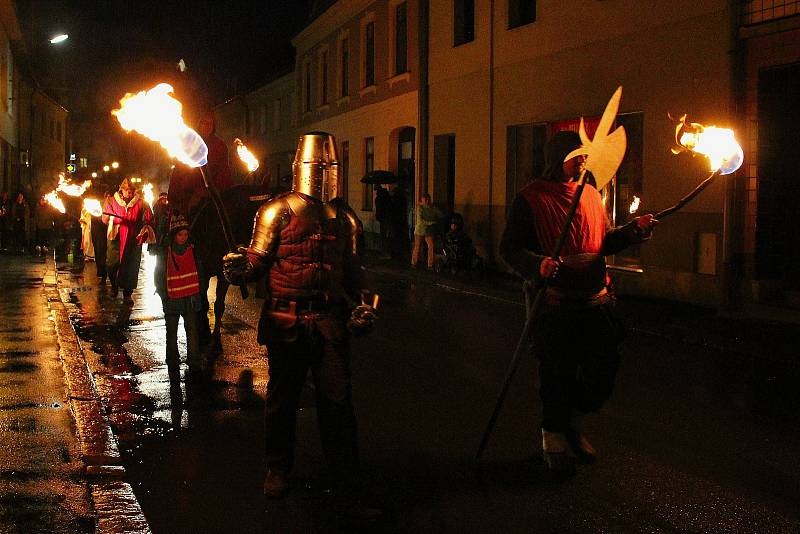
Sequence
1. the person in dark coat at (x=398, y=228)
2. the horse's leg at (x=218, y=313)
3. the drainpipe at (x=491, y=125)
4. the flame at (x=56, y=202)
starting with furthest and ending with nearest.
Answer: the person in dark coat at (x=398, y=228) < the flame at (x=56, y=202) < the drainpipe at (x=491, y=125) < the horse's leg at (x=218, y=313)

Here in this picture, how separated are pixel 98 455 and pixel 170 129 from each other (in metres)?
2.05

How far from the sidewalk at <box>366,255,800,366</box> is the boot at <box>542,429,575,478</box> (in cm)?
491

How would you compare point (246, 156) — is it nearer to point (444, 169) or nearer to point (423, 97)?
point (444, 169)

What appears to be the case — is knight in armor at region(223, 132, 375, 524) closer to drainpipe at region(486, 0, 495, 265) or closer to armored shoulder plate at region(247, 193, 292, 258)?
armored shoulder plate at region(247, 193, 292, 258)

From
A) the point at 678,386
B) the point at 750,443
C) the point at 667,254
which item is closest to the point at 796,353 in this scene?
the point at 678,386

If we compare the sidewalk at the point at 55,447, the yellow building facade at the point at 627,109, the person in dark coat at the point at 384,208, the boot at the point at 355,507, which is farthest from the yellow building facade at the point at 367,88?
the boot at the point at 355,507

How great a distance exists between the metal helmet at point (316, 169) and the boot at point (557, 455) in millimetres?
1832

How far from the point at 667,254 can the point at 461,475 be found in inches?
399

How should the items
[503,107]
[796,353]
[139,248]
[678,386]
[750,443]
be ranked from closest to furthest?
[750,443] < [678,386] < [796,353] < [139,248] < [503,107]

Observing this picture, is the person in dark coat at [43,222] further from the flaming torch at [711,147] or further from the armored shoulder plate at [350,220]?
the flaming torch at [711,147]

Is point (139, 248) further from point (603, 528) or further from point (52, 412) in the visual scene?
point (603, 528)

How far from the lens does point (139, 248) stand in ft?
43.2

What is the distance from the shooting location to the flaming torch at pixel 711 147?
5.24 metres

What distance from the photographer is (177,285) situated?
27.9 feet
